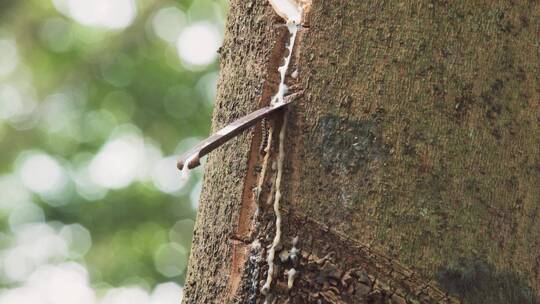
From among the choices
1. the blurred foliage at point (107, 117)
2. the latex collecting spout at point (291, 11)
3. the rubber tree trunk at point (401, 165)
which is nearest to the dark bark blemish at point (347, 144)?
the rubber tree trunk at point (401, 165)

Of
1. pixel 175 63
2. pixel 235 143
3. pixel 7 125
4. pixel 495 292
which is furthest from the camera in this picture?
pixel 175 63

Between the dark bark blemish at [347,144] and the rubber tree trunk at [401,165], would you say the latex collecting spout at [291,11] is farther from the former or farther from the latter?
the dark bark blemish at [347,144]

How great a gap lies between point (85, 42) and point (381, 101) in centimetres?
593

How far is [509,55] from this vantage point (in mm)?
1021

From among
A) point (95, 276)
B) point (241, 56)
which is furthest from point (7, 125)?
point (241, 56)

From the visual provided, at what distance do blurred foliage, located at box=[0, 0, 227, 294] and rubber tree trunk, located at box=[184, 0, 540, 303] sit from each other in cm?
512

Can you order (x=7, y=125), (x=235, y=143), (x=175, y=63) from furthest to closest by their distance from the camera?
(x=175, y=63) → (x=7, y=125) → (x=235, y=143)

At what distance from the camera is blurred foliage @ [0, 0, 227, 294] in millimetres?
6262

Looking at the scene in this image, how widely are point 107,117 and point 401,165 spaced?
6.54m

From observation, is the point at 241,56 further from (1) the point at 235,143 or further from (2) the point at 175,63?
(2) the point at 175,63

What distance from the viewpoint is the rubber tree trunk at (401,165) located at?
96 centimetres

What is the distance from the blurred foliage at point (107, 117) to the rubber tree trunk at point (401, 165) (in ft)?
16.8

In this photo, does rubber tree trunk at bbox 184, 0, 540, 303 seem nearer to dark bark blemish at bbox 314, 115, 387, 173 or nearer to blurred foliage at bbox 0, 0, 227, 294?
dark bark blemish at bbox 314, 115, 387, 173

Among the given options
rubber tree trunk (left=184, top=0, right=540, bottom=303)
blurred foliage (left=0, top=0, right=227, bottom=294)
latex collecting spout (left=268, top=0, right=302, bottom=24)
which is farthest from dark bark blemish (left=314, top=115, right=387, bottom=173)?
blurred foliage (left=0, top=0, right=227, bottom=294)
